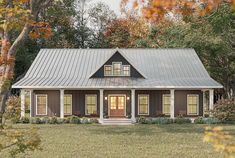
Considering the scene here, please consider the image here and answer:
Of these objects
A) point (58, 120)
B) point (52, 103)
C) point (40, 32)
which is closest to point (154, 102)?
point (58, 120)

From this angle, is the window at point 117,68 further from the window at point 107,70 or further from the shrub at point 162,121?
the shrub at point 162,121

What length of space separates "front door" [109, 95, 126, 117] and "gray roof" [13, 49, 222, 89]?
121cm

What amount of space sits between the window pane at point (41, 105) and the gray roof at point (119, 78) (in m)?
1.27

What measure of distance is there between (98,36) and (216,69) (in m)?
20.6

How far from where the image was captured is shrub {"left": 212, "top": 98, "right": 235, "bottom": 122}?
103 ft

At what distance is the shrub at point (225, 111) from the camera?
31500 mm

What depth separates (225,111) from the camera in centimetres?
3191

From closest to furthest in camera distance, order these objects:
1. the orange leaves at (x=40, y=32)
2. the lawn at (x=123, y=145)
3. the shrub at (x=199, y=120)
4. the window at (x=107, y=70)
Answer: the orange leaves at (x=40, y=32), the lawn at (x=123, y=145), the shrub at (x=199, y=120), the window at (x=107, y=70)

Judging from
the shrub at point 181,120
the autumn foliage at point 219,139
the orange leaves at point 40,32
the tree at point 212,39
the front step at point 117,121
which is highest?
the tree at point 212,39

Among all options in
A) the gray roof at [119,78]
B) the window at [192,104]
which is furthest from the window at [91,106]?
the window at [192,104]

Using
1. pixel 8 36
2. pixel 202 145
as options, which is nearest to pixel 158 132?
pixel 202 145

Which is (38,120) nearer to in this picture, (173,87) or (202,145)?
(173,87)

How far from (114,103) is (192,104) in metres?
5.28

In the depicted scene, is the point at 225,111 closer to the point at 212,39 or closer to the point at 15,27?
the point at 212,39
